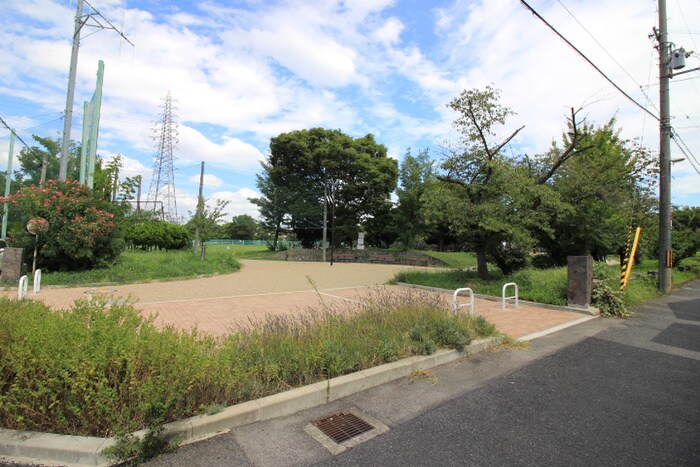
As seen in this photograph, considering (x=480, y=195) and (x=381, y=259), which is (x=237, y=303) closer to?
(x=480, y=195)

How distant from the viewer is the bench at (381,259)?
30094 millimetres

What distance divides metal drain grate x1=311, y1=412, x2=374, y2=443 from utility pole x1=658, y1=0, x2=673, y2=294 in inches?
563

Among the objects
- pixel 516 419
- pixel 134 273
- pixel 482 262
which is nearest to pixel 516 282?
pixel 482 262

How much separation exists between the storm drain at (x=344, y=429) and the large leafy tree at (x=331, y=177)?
27371 mm

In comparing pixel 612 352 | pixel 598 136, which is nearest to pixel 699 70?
pixel 598 136

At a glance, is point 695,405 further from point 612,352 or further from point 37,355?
point 37,355

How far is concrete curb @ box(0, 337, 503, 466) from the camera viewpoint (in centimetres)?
255

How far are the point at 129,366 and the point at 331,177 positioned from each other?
1178 inches

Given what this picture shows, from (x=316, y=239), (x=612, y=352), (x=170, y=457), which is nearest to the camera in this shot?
(x=170, y=457)

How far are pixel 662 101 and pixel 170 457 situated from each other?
685 inches

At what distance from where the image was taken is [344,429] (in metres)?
Answer: 3.21

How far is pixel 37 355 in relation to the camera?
301cm

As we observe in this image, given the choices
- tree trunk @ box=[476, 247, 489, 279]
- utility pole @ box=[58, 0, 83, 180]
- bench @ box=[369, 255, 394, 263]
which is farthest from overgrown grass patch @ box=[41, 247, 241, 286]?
bench @ box=[369, 255, 394, 263]

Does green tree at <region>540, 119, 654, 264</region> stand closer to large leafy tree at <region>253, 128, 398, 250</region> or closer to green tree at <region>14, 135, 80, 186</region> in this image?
large leafy tree at <region>253, 128, 398, 250</region>
